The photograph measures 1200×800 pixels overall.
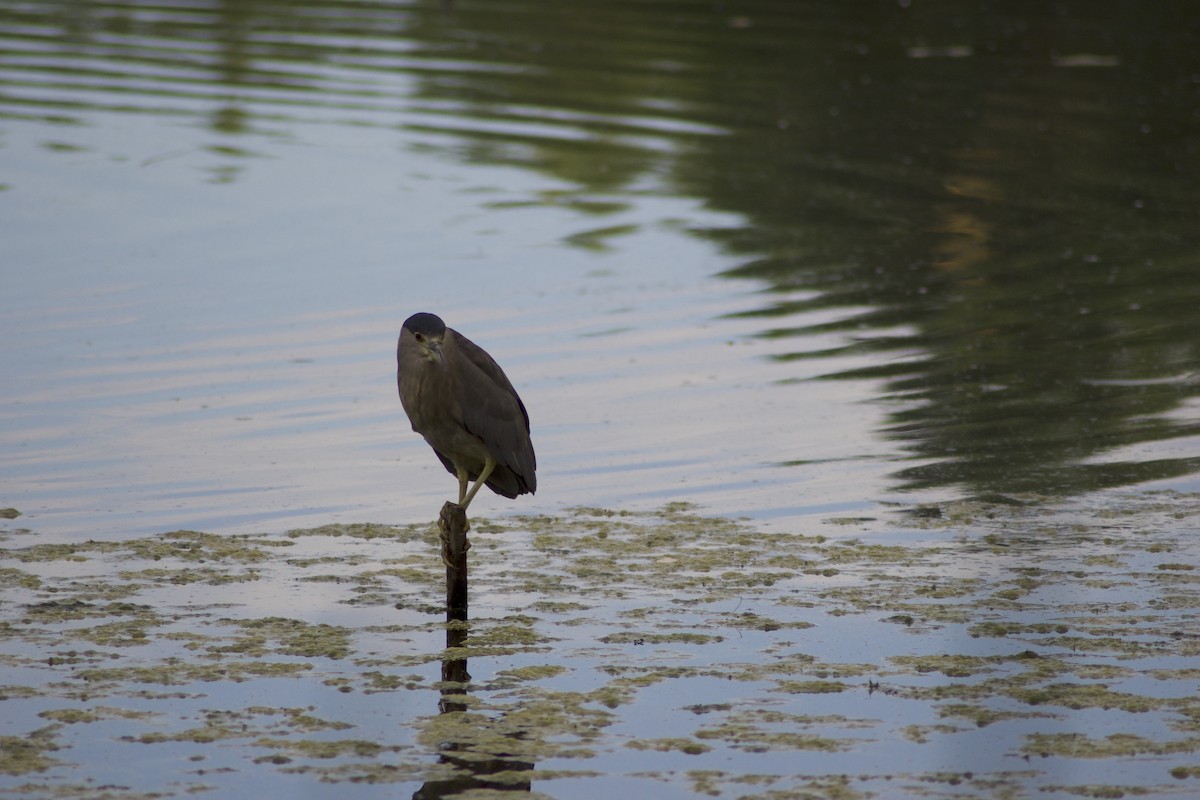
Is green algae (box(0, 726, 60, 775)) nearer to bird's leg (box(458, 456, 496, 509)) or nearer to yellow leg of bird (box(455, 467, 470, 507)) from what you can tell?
bird's leg (box(458, 456, 496, 509))

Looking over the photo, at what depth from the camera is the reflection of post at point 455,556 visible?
7.55 metres

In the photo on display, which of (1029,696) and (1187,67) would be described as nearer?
(1029,696)

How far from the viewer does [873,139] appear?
21.4m

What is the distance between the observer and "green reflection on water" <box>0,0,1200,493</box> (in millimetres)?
12047

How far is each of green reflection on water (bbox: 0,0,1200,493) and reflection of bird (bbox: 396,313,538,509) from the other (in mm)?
2889

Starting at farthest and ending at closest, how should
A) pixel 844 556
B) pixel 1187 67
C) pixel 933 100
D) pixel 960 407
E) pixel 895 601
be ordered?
1. pixel 1187 67
2. pixel 933 100
3. pixel 960 407
4. pixel 844 556
5. pixel 895 601

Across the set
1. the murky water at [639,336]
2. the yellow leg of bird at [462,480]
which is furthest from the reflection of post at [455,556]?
the yellow leg of bird at [462,480]

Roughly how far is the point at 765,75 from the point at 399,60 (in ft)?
17.8

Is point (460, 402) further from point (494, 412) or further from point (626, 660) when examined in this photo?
point (626, 660)

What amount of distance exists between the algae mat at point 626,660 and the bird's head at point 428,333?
1.12m

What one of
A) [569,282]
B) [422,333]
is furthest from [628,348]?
[422,333]

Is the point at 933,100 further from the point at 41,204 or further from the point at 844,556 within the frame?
the point at 844,556

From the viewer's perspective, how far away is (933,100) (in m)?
23.7

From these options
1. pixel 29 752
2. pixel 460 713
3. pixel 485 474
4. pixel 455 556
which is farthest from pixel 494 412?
pixel 29 752
